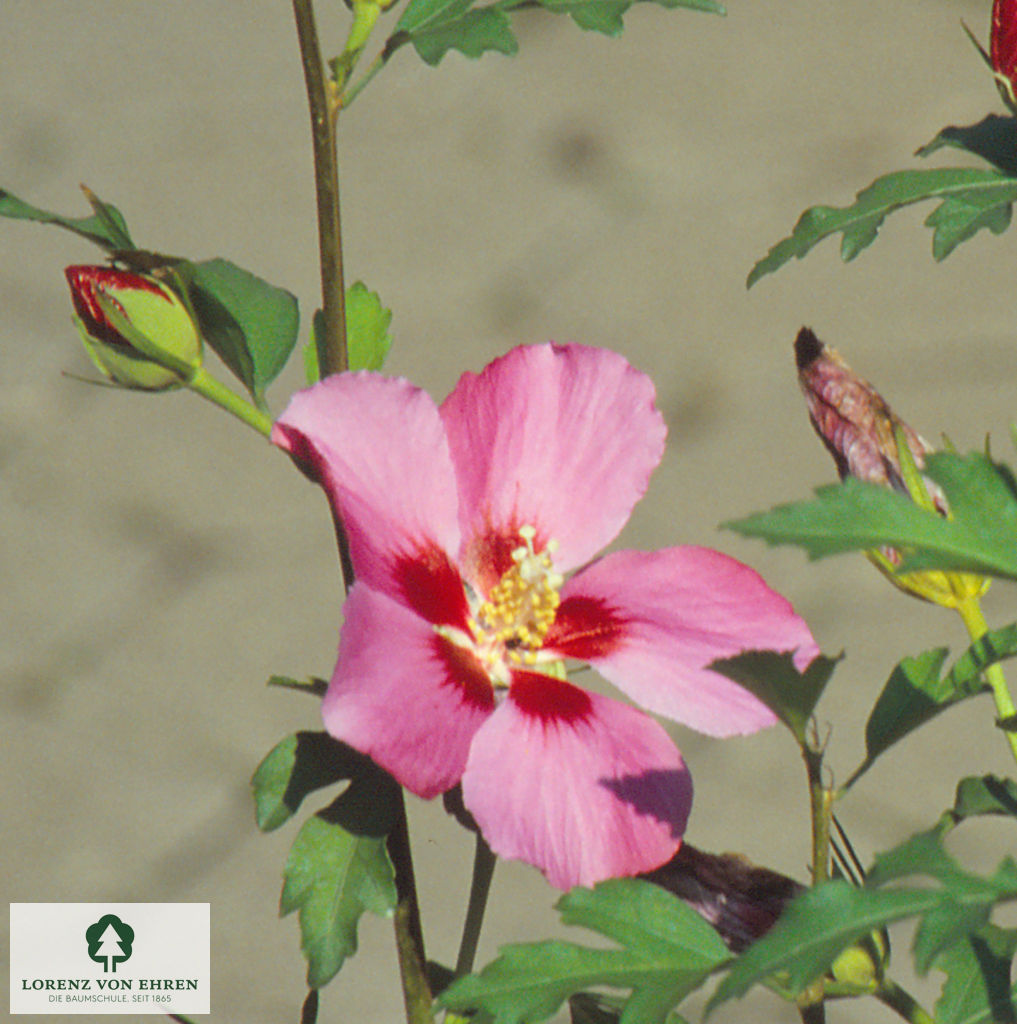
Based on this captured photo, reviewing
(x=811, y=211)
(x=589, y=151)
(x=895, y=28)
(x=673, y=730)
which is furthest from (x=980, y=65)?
(x=811, y=211)

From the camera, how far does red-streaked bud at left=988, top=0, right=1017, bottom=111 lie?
550mm

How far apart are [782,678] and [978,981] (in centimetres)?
12

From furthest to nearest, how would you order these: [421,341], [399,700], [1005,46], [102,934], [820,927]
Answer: [421,341] < [102,934] < [1005,46] < [399,700] < [820,927]

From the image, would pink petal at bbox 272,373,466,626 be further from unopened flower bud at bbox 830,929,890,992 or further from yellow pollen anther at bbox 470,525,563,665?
unopened flower bud at bbox 830,929,890,992

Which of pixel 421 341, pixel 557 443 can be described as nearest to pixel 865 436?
pixel 557 443

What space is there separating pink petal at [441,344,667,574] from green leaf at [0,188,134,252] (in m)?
0.13

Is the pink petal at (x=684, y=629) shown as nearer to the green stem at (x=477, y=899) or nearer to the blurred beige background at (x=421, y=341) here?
the green stem at (x=477, y=899)

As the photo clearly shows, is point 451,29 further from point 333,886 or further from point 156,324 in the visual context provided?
point 333,886

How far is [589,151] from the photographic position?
243 centimetres

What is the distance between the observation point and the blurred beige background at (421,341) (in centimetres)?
189

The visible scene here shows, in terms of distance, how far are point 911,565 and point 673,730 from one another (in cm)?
151

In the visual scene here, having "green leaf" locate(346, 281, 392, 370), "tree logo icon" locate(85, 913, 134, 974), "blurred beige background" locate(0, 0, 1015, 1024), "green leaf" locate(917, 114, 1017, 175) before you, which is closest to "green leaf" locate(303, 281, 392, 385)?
"green leaf" locate(346, 281, 392, 370)

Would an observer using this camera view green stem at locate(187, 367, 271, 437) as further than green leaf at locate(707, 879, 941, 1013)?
Yes

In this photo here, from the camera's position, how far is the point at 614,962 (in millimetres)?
Answer: 437
